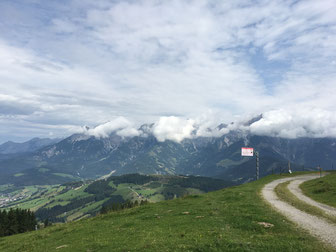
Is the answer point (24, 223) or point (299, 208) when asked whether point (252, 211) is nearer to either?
point (299, 208)

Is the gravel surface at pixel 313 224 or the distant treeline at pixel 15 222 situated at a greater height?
Answer: the gravel surface at pixel 313 224

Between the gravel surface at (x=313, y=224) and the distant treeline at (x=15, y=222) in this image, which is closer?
the gravel surface at (x=313, y=224)

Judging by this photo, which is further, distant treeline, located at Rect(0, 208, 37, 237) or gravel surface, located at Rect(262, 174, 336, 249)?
distant treeline, located at Rect(0, 208, 37, 237)

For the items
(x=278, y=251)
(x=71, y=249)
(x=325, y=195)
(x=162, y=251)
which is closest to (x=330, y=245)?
(x=278, y=251)

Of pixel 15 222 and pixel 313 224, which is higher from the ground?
pixel 313 224

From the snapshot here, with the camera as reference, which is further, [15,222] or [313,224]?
[15,222]

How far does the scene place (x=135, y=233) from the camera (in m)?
23.6

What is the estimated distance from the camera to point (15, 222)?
92812 mm

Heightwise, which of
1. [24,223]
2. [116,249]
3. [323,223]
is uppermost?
[323,223]

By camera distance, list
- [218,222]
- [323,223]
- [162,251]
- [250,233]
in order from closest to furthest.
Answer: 1. [162,251]
2. [250,233]
3. [323,223]
4. [218,222]

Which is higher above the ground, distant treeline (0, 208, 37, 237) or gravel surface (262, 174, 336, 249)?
gravel surface (262, 174, 336, 249)

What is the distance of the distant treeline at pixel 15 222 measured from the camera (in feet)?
290

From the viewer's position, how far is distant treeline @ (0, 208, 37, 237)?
290 feet

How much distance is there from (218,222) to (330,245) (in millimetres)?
10422
